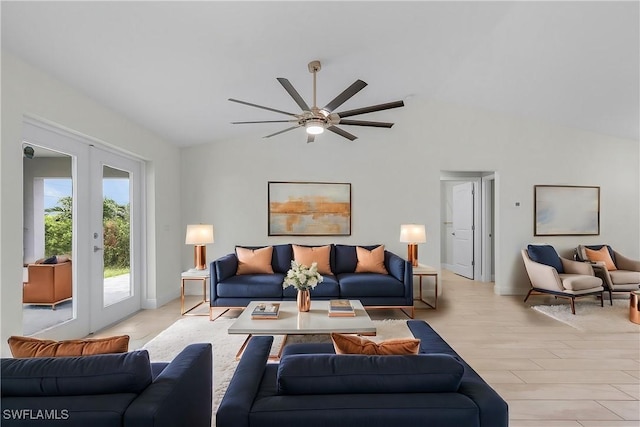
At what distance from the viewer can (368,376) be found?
123 centimetres

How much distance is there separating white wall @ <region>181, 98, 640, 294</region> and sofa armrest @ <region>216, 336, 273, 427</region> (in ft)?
11.9

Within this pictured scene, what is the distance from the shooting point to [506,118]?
533 cm

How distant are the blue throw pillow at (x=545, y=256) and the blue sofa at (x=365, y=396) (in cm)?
438

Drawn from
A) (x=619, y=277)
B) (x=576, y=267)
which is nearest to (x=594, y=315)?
(x=576, y=267)

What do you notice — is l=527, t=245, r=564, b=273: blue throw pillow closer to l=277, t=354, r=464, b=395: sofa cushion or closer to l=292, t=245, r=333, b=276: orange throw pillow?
l=292, t=245, r=333, b=276: orange throw pillow

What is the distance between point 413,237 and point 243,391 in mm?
3804

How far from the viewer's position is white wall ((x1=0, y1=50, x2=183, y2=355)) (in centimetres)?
233

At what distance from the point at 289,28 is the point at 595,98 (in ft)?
13.9

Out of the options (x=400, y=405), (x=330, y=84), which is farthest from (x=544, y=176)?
(x=400, y=405)

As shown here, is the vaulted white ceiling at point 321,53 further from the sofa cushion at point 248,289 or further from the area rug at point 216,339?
the area rug at point 216,339

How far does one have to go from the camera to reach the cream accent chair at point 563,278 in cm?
430

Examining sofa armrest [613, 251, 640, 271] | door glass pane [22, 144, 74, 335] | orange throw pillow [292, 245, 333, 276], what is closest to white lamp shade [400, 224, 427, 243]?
orange throw pillow [292, 245, 333, 276]

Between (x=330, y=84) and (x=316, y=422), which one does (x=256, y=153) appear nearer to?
(x=330, y=84)

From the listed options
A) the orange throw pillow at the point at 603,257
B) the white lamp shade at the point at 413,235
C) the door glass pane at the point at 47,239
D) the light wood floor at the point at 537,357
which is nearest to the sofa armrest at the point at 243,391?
the light wood floor at the point at 537,357
